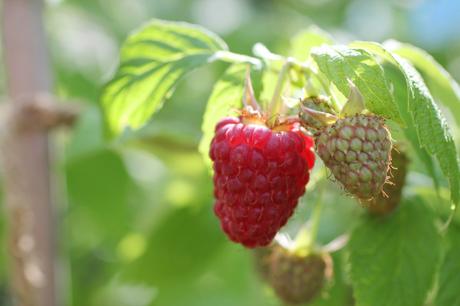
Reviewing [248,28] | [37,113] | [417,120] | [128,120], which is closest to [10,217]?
[37,113]

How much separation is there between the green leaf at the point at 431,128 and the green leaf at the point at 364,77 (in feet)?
0.11

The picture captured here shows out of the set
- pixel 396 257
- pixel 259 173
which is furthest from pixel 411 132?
pixel 259 173

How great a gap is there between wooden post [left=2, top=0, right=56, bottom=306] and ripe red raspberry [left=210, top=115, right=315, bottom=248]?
77 cm

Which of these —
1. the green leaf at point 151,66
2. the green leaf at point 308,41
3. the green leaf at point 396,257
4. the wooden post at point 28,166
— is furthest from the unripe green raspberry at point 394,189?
the wooden post at point 28,166

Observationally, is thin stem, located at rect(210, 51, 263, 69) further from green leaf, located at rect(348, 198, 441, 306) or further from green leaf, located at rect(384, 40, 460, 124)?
green leaf, located at rect(348, 198, 441, 306)

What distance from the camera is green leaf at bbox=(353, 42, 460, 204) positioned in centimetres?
124

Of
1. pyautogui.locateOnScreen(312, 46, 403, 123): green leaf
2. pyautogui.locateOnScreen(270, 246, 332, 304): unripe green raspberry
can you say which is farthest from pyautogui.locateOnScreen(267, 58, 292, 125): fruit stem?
pyautogui.locateOnScreen(270, 246, 332, 304): unripe green raspberry

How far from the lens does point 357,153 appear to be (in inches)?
49.3

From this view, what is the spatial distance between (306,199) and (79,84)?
6.08ft

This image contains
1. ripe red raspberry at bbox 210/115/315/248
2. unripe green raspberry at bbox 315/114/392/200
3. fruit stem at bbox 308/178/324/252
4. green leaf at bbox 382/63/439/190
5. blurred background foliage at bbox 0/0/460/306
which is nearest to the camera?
unripe green raspberry at bbox 315/114/392/200

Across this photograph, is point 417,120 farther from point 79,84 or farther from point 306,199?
point 79,84

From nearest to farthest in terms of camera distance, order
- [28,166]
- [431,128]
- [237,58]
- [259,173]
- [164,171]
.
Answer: [431,128] < [259,173] < [237,58] < [28,166] < [164,171]

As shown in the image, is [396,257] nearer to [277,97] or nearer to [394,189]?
[394,189]

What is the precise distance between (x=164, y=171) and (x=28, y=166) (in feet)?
4.01
